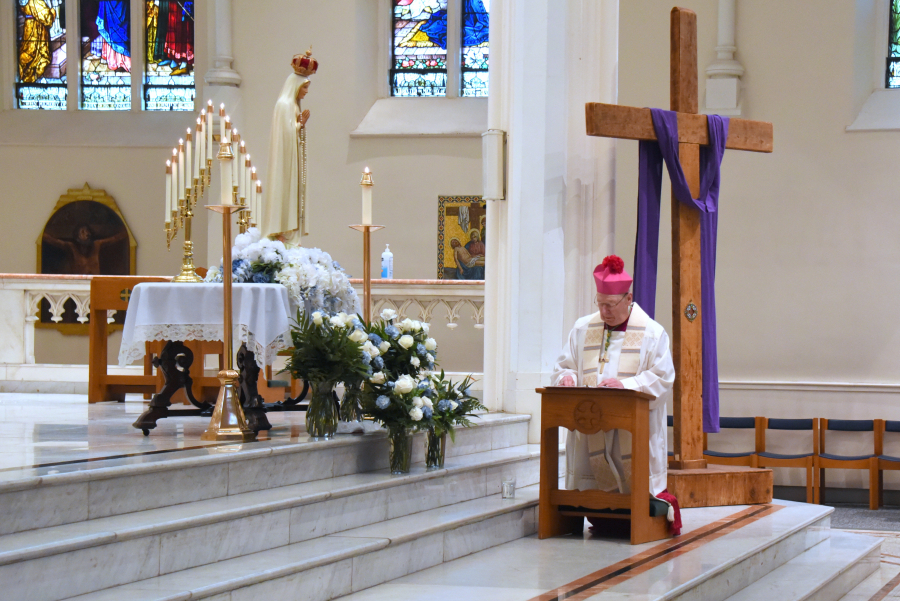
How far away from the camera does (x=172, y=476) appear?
4469 mm

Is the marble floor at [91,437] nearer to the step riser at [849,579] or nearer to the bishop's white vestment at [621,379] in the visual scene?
the bishop's white vestment at [621,379]

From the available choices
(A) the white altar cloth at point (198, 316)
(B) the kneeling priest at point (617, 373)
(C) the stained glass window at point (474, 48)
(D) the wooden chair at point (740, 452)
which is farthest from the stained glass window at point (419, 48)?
(B) the kneeling priest at point (617, 373)

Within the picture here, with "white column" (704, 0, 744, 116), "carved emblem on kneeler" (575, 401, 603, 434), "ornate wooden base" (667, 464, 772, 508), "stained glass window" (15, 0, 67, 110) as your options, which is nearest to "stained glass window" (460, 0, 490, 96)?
"white column" (704, 0, 744, 116)

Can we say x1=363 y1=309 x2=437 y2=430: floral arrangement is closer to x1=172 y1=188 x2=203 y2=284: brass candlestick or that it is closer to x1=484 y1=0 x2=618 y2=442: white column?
x1=172 y1=188 x2=203 y2=284: brass candlestick

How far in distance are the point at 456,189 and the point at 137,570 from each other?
343 inches

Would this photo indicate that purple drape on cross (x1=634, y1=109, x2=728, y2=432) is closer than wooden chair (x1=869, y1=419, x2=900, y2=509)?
Yes

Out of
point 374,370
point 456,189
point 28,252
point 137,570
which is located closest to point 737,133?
point 374,370

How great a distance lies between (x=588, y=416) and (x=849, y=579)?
2.05m

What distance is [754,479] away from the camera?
261 inches

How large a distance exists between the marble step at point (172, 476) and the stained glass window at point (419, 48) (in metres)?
7.67

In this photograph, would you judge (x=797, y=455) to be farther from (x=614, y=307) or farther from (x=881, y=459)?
(x=614, y=307)

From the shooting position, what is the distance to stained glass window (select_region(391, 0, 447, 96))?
12898 mm

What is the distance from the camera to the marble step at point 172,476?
392cm

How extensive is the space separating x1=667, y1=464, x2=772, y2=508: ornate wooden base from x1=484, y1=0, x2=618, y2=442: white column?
4.17 ft
